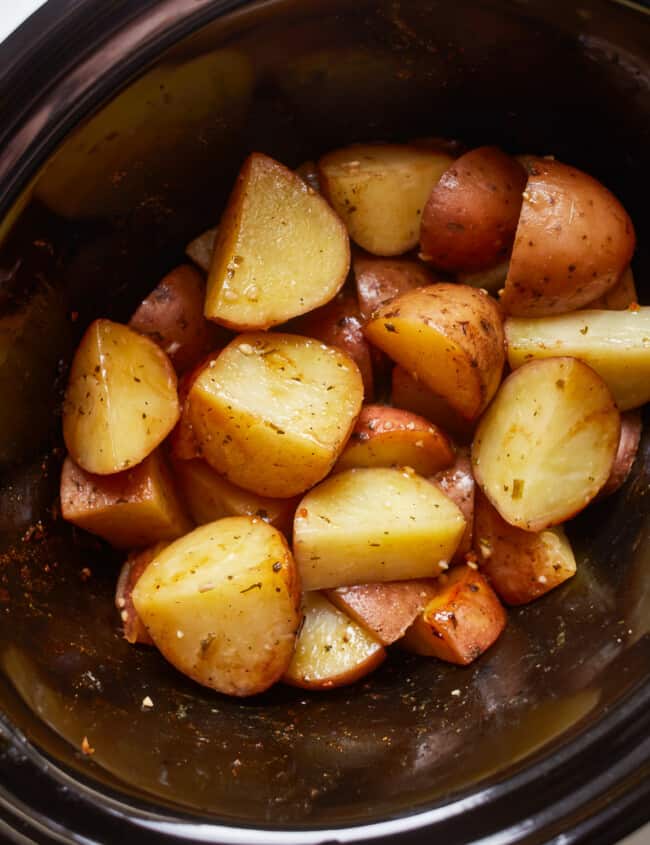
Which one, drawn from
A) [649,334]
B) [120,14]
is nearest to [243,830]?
[649,334]

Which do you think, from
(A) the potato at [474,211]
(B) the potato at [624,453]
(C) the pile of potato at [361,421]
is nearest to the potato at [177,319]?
(C) the pile of potato at [361,421]

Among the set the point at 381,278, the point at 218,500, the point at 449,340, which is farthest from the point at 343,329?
the point at 218,500

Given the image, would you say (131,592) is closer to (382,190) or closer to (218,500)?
(218,500)

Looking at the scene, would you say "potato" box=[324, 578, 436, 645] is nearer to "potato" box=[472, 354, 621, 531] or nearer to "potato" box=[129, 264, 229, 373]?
"potato" box=[472, 354, 621, 531]

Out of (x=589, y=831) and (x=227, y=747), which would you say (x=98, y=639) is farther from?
(x=589, y=831)

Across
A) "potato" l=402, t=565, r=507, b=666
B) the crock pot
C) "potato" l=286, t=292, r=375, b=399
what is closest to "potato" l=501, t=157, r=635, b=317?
the crock pot
